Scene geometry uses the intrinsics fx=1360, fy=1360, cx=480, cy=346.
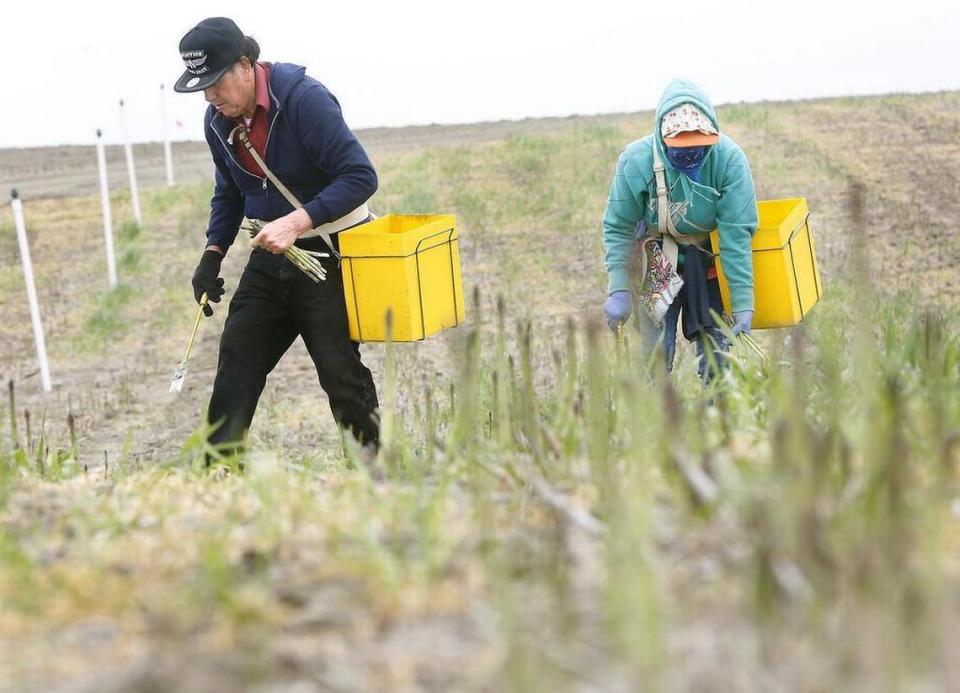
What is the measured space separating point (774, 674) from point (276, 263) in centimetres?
355

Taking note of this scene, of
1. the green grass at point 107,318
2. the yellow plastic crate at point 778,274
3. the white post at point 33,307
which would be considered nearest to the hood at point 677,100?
the yellow plastic crate at point 778,274

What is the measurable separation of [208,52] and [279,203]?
0.62 metres

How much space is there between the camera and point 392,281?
16.1ft

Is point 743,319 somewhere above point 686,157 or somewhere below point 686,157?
below

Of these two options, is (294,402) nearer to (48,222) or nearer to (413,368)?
(413,368)

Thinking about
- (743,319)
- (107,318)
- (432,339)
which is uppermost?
(743,319)

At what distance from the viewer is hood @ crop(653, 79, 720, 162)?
5.15m

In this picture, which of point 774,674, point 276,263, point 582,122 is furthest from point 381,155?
point 774,674

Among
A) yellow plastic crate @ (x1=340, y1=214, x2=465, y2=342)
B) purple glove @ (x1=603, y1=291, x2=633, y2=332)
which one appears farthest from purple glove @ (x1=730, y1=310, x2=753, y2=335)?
yellow plastic crate @ (x1=340, y1=214, x2=465, y2=342)

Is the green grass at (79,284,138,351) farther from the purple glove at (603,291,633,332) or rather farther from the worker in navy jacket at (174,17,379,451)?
the purple glove at (603,291,633,332)

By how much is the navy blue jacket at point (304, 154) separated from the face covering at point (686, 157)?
1.15 meters

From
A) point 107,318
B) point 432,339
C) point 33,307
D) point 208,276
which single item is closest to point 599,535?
point 208,276

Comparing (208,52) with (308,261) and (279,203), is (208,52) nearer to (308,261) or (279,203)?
(279,203)

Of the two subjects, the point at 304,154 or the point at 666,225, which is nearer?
the point at 304,154
